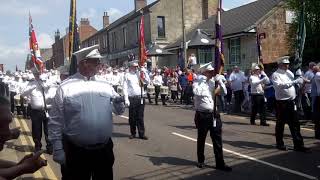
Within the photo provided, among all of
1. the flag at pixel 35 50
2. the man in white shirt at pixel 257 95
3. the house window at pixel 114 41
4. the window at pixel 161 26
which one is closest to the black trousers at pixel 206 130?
the flag at pixel 35 50

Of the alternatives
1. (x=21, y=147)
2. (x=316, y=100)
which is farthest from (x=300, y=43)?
(x=21, y=147)

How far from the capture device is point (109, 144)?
5.57 m

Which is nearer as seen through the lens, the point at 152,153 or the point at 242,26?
the point at 152,153

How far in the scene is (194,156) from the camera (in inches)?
387

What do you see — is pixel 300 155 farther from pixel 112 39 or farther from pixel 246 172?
pixel 112 39

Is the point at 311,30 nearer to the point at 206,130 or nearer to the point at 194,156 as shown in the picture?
the point at 194,156

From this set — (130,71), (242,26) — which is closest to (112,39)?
(242,26)

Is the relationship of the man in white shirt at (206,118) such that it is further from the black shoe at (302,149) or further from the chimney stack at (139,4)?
the chimney stack at (139,4)

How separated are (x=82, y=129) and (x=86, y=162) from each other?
1.26ft

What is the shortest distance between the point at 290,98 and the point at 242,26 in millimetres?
20411

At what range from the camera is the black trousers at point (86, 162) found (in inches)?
214

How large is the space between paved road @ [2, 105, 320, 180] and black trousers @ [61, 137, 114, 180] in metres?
2.79

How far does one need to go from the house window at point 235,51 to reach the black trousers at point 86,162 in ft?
83.6

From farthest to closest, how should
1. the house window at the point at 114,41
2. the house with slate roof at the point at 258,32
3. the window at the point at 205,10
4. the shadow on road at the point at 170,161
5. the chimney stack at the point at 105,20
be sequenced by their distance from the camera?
1. the chimney stack at the point at 105,20
2. the house window at the point at 114,41
3. the window at the point at 205,10
4. the house with slate roof at the point at 258,32
5. the shadow on road at the point at 170,161
